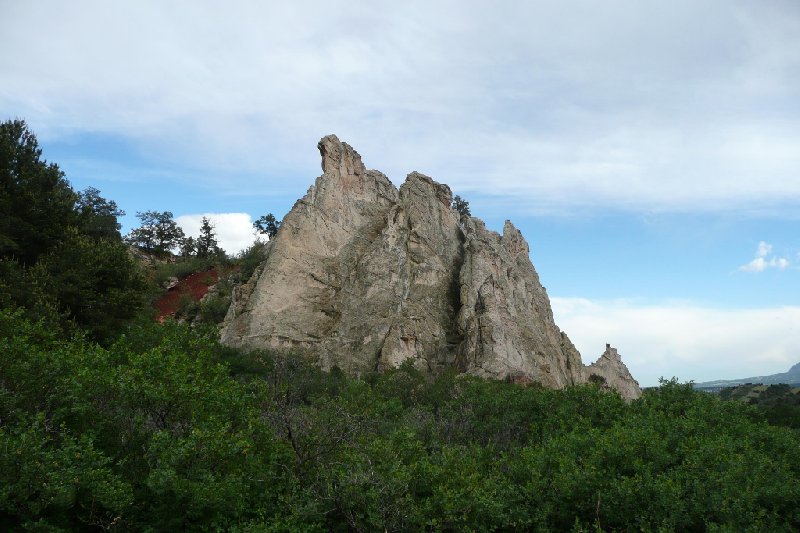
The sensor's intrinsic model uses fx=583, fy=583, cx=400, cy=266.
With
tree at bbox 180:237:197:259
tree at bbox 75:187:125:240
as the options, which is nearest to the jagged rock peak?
tree at bbox 75:187:125:240

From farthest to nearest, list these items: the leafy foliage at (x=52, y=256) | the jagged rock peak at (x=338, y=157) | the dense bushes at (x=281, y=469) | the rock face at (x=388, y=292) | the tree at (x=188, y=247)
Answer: the tree at (x=188, y=247), the jagged rock peak at (x=338, y=157), the rock face at (x=388, y=292), the leafy foliage at (x=52, y=256), the dense bushes at (x=281, y=469)

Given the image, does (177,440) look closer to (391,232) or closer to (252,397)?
(252,397)

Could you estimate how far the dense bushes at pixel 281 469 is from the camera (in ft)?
39.6

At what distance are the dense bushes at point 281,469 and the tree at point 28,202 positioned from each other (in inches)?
467

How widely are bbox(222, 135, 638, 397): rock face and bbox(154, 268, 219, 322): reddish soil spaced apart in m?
19.4

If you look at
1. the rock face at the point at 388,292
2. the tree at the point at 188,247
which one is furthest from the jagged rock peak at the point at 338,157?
the tree at the point at 188,247

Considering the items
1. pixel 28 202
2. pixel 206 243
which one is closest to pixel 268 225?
pixel 206 243

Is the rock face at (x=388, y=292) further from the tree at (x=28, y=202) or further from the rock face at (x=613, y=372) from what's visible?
the tree at (x=28, y=202)

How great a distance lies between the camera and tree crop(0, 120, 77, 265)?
27.5 meters

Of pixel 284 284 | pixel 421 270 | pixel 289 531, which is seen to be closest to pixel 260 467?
pixel 289 531

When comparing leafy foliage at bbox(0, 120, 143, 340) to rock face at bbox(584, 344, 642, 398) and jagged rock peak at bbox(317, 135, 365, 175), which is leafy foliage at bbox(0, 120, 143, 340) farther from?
rock face at bbox(584, 344, 642, 398)

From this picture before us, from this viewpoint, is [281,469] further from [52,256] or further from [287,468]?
[52,256]

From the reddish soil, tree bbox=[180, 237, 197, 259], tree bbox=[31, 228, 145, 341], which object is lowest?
tree bbox=[31, 228, 145, 341]

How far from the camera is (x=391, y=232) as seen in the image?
5078cm
